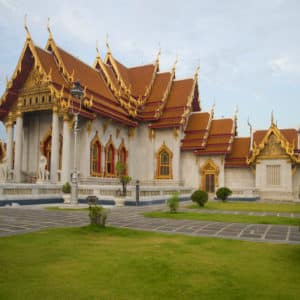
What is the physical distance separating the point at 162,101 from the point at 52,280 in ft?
86.6

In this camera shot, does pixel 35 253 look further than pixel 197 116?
No

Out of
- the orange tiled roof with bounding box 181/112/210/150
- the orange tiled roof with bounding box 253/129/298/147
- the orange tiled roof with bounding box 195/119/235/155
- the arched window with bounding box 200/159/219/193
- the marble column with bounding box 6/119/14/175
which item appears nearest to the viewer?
the marble column with bounding box 6/119/14/175

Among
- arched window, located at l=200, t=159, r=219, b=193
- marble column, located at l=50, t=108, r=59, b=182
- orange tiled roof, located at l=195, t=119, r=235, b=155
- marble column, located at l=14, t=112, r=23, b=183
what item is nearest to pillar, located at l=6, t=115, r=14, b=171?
marble column, located at l=14, t=112, r=23, b=183

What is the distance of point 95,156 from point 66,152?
3492 mm

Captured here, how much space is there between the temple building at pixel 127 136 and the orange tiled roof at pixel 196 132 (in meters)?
0.10

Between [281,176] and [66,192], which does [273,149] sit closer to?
[281,176]

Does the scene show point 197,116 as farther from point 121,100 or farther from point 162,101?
point 121,100

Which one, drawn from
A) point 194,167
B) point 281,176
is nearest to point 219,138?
point 194,167

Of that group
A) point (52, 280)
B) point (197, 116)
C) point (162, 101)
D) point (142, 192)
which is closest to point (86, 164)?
point (142, 192)

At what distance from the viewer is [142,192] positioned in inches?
747

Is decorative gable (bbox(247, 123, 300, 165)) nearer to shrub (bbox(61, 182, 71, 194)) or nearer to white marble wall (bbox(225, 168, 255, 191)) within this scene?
white marble wall (bbox(225, 168, 255, 191))

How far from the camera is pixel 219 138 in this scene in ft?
95.6

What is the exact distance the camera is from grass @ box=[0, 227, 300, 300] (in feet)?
12.3

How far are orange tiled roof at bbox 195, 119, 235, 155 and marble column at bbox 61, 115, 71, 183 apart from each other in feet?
38.7
